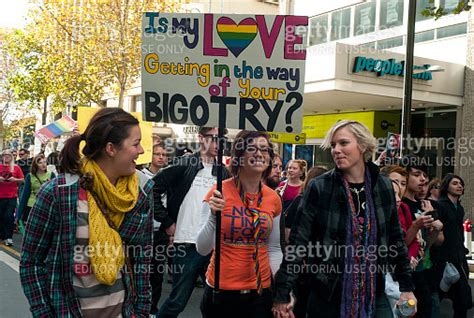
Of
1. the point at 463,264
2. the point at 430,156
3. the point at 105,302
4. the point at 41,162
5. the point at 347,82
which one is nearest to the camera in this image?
the point at 105,302

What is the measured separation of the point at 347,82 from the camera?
17234 mm

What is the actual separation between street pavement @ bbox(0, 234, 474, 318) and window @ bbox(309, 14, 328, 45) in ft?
48.8

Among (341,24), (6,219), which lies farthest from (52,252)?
(341,24)

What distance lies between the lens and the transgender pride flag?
16.6 metres

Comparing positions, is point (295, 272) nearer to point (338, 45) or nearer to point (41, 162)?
point (41, 162)

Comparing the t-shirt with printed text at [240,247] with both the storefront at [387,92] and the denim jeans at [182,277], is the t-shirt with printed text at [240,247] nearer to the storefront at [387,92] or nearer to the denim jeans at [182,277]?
the denim jeans at [182,277]

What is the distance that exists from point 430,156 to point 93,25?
1337 cm

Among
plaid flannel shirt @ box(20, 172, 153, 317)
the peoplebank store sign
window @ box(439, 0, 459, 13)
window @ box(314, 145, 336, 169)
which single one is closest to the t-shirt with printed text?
plaid flannel shirt @ box(20, 172, 153, 317)

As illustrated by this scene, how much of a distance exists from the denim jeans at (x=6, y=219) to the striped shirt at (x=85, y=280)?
9.15 meters

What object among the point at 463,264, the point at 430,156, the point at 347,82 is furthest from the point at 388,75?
the point at 463,264

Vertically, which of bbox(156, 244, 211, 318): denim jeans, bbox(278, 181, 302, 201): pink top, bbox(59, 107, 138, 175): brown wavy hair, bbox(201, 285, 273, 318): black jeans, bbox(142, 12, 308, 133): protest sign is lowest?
bbox(156, 244, 211, 318): denim jeans

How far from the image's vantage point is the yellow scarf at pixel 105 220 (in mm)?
2566

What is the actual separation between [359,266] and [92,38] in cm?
2134

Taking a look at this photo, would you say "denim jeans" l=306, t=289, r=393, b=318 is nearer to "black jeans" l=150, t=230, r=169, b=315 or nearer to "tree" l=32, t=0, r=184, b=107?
"black jeans" l=150, t=230, r=169, b=315
